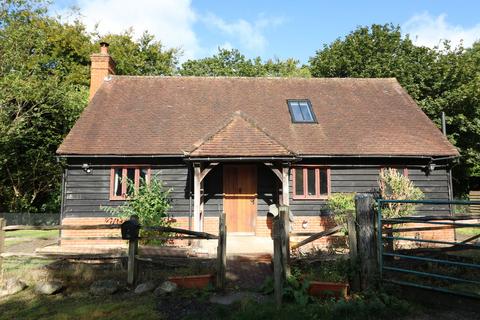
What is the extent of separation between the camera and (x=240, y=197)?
43.4 ft

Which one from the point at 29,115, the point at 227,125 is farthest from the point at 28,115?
the point at 227,125

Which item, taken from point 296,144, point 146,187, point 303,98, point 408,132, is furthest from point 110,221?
point 408,132

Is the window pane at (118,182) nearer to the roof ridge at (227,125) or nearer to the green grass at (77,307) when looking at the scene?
the roof ridge at (227,125)

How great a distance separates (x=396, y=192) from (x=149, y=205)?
8.32 meters

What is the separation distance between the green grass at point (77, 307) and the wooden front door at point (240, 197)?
7.26m

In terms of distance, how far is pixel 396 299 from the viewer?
5.41 metres

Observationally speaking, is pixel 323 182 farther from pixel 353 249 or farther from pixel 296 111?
pixel 353 249

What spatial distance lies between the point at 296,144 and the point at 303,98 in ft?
13.0

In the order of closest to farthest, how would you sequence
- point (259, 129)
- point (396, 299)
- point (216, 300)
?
point (396, 299)
point (216, 300)
point (259, 129)

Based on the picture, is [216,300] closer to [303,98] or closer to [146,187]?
[146,187]

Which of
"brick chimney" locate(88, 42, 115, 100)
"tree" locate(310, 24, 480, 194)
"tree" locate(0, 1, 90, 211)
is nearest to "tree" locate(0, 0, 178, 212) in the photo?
"tree" locate(0, 1, 90, 211)

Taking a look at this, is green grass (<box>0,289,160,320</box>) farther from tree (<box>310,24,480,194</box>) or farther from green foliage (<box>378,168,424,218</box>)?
tree (<box>310,24,480,194</box>)

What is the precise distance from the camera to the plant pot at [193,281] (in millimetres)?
→ 6348

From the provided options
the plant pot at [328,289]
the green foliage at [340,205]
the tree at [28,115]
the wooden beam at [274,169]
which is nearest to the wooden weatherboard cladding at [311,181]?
the green foliage at [340,205]
